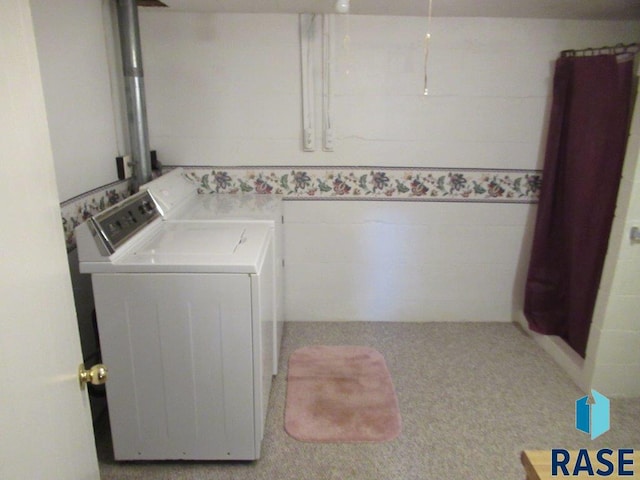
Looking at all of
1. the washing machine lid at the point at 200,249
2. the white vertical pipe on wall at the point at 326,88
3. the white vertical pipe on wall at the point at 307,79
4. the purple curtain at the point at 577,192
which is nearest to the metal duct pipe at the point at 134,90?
the washing machine lid at the point at 200,249

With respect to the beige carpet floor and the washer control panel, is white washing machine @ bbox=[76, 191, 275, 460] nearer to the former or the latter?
the washer control panel

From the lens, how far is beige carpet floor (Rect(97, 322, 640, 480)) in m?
1.83

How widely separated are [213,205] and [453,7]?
1.70 m

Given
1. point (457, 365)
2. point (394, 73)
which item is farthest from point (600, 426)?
point (394, 73)

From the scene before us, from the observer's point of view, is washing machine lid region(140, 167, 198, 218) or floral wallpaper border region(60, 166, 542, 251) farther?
floral wallpaper border region(60, 166, 542, 251)

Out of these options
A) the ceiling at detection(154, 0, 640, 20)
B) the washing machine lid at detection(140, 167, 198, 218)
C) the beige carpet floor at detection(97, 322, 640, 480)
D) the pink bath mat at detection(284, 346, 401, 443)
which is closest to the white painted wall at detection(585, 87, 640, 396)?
the beige carpet floor at detection(97, 322, 640, 480)

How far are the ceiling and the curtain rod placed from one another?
19 cm

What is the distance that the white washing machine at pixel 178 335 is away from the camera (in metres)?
1.62

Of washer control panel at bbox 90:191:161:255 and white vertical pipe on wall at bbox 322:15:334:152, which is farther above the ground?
white vertical pipe on wall at bbox 322:15:334:152

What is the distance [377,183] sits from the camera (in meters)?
2.87

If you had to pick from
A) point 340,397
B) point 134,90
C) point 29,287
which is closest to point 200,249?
point 29,287

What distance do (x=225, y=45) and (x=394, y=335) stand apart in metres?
2.09

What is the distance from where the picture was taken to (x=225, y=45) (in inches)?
103

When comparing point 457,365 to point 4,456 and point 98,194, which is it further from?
point 4,456
